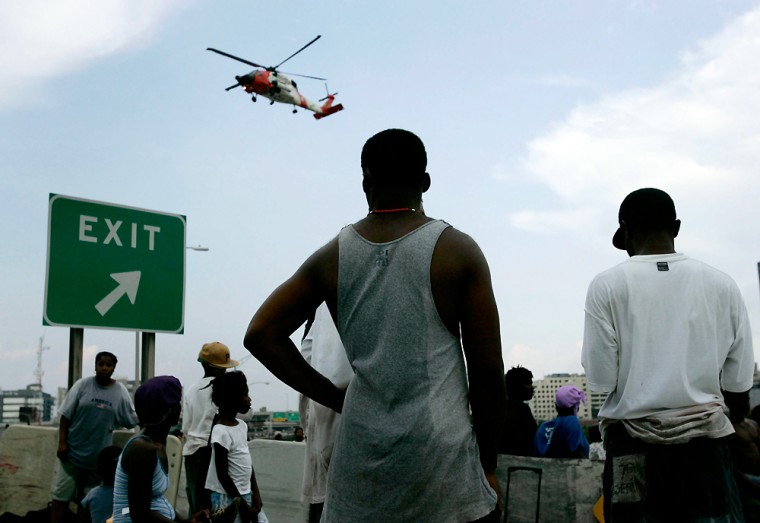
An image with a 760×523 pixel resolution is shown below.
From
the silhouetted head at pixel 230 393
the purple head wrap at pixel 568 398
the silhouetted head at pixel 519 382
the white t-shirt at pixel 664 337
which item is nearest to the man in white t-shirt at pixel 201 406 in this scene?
the silhouetted head at pixel 230 393

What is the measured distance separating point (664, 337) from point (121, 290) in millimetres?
7253

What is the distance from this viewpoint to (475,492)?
7.82 feet

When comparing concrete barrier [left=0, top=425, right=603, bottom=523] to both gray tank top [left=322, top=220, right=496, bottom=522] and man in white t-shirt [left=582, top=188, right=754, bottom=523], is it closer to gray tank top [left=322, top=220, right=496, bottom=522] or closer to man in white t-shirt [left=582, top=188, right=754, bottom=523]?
man in white t-shirt [left=582, top=188, right=754, bottom=523]

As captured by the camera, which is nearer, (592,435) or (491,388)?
(491,388)

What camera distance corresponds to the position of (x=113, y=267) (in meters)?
9.45

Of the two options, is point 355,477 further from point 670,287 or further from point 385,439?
point 670,287

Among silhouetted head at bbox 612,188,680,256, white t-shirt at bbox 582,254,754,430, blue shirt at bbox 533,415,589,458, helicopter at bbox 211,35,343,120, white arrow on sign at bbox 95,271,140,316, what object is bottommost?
blue shirt at bbox 533,415,589,458

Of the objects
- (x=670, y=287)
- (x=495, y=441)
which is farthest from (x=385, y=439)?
(x=670, y=287)

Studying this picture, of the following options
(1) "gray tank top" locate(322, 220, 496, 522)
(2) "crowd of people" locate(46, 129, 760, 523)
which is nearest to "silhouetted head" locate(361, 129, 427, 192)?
(2) "crowd of people" locate(46, 129, 760, 523)

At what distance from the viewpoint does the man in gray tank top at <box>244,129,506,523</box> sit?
2371 mm

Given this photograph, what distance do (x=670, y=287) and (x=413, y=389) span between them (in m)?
1.50

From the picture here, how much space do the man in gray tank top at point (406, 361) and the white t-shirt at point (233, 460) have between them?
3.13m

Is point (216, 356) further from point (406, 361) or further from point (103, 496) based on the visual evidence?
point (406, 361)

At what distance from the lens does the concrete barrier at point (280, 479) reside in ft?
22.5
